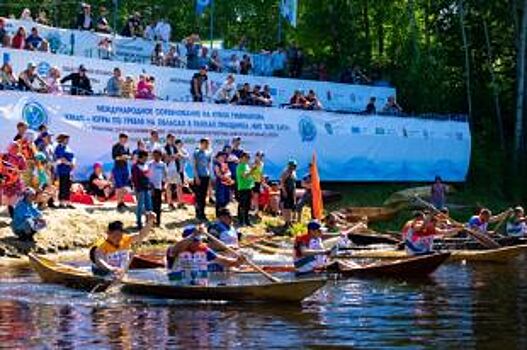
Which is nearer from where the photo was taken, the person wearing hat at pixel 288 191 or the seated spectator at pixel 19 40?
the seated spectator at pixel 19 40

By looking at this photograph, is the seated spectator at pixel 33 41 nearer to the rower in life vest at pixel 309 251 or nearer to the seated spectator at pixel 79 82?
the seated spectator at pixel 79 82

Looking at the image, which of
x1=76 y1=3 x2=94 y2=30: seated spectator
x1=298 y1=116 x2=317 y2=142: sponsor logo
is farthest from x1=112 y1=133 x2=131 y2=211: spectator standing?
x1=298 y1=116 x2=317 y2=142: sponsor logo

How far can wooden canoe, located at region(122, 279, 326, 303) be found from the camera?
54.0 ft

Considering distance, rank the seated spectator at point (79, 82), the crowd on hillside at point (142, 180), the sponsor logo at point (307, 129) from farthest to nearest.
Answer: the sponsor logo at point (307, 129) < the seated spectator at point (79, 82) < the crowd on hillside at point (142, 180)

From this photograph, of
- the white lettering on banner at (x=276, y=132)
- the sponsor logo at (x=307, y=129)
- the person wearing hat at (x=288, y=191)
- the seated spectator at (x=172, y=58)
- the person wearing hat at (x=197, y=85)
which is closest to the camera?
the white lettering on banner at (x=276, y=132)

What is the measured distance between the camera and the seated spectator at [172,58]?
3212cm

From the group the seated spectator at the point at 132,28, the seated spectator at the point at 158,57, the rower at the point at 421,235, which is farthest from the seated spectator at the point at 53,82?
the rower at the point at 421,235

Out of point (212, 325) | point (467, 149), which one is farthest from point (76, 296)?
point (467, 149)

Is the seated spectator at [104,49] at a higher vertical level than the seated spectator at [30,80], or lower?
higher

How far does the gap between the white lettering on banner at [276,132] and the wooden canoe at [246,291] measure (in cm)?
894

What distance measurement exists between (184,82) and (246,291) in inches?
606

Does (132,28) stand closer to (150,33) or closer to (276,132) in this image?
(150,33)

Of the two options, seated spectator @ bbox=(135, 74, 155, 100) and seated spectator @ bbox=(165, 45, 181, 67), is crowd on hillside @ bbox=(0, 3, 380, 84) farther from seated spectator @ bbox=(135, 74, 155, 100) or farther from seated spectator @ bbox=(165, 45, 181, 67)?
seated spectator @ bbox=(135, 74, 155, 100)

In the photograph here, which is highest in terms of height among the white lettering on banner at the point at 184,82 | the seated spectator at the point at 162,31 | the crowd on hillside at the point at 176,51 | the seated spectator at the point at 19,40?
the seated spectator at the point at 162,31
